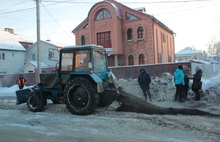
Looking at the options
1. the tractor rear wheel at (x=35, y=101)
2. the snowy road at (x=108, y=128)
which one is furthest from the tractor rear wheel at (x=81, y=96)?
the tractor rear wheel at (x=35, y=101)

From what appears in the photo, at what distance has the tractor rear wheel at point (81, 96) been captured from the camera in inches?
307

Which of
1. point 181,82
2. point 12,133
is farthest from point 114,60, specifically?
point 12,133

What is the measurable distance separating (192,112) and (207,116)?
1.72 ft

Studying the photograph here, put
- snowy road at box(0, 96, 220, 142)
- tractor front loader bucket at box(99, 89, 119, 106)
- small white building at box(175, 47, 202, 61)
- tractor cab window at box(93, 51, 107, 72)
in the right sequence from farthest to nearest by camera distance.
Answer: small white building at box(175, 47, 202, 61)
tractor cab window at box(93, 51, 107, 72)
tractor front loader bucket at box(99, 89, 119, 106)
snowy road at box(0, 96, 220, 142)

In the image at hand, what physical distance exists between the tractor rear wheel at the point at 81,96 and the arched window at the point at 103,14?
20.9 metres

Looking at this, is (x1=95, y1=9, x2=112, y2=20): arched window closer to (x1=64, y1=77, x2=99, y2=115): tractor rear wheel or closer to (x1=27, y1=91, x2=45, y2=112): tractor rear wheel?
(x1=27, y1=91, x2=45, y2=112): tractor rear wheel

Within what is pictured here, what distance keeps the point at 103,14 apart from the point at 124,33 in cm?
354

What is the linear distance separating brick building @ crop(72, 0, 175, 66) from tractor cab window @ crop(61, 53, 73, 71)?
61.9 ft

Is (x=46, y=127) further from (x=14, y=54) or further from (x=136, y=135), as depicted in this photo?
(x=14, y=54)

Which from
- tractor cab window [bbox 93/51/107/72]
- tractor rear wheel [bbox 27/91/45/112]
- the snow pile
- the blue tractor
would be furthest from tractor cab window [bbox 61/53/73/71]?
the snow pile

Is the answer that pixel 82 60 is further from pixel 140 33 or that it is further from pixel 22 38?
pixel 22 38

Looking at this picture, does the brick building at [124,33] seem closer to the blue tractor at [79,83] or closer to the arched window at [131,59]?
the arched window at [131,59]

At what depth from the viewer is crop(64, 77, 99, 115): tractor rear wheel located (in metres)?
7.80

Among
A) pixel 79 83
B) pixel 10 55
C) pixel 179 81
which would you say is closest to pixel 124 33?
pixel 179 81
